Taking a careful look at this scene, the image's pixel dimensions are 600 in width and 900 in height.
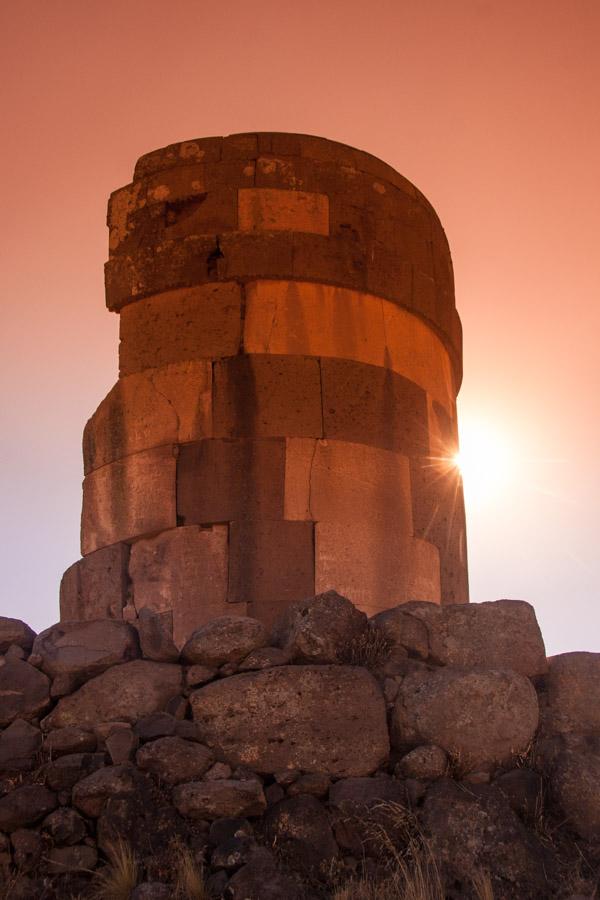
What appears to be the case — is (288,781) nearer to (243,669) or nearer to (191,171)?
(243,669)

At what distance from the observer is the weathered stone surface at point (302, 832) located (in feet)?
14.8

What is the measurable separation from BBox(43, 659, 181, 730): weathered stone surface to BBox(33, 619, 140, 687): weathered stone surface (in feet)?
0.20

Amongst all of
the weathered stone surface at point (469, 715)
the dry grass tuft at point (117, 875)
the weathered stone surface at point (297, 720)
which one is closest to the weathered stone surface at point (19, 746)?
the dry grass tuft at point (117, 875)

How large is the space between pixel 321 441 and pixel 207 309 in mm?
1266

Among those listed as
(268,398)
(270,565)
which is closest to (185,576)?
(270,565)

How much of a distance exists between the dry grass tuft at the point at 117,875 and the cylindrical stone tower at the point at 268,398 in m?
2.66

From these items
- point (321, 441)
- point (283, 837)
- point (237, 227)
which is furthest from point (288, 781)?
point (237, 227)

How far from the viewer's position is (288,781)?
4.80 metres

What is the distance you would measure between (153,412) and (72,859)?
374 centimetres

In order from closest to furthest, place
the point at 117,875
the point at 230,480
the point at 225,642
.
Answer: the point at 117,875, the point at 225,642, the point at 230,480

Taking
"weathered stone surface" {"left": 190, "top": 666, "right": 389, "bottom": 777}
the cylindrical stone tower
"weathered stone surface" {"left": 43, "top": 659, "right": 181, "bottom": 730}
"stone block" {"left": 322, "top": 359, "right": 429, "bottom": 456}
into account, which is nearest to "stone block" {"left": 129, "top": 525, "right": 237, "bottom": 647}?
the cylindrical stone tower

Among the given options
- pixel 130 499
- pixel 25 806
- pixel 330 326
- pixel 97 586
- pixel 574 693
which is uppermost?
pixel 330 326

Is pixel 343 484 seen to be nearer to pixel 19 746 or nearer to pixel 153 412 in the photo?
pixel 153 412

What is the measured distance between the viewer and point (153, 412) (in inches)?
302
